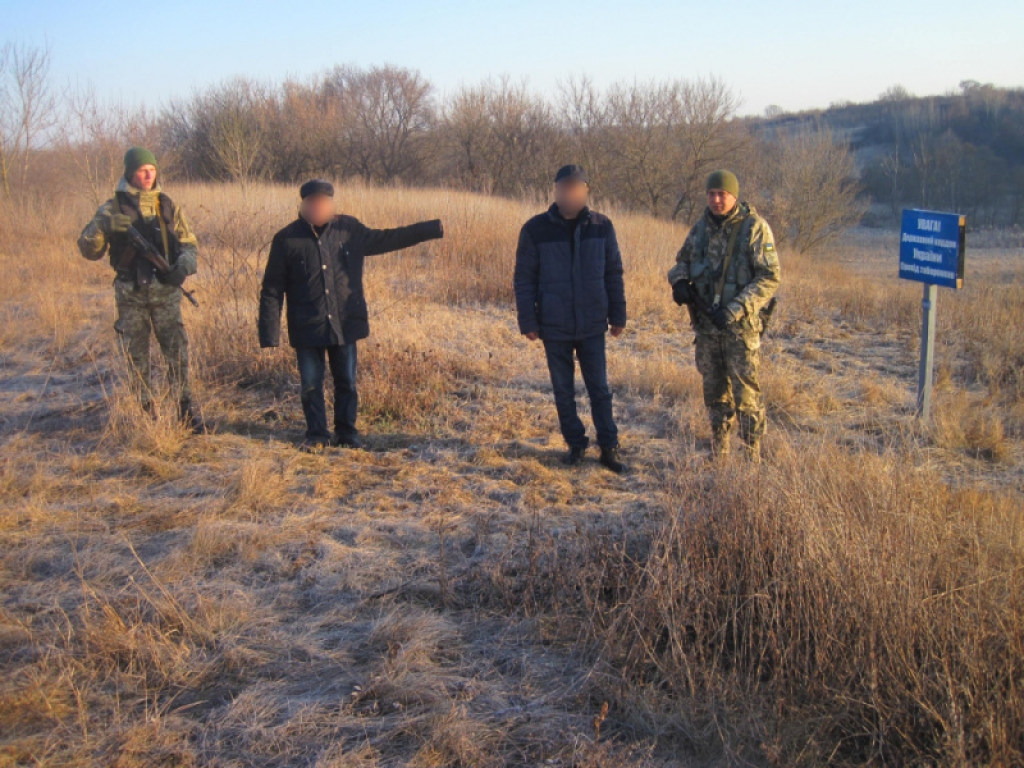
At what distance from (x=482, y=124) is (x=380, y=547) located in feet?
76.2

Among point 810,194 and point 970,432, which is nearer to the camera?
point 970,432

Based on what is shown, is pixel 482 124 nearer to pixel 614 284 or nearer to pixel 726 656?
pixel 614 284

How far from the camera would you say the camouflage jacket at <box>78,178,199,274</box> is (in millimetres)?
5113

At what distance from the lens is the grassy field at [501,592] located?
92.4 inches

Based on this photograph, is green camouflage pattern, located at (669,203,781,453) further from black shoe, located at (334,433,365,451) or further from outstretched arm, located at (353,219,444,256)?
black shoe, located at (334,433,365,451)

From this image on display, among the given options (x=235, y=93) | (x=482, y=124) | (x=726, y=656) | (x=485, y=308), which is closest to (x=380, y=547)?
(x=726, y=656)

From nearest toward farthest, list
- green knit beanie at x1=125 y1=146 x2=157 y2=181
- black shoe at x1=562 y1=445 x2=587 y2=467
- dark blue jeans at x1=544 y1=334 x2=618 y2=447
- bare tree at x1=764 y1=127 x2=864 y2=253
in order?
1. dark blue jeans at x1=544 y1=334 x2=618 y2=447
2. black shoe at x1=562 y1=445 x2=587 y2=467
3. green knit beanie at x1=125 y1=146 x2=157 y2=181
4. bare tree at x1=764 y1=127 x2=864 y2=253

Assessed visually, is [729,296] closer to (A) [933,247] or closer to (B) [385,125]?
(A) [933,247]

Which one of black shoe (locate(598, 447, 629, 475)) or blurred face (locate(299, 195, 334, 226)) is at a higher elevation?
blurred face (locate(299, 195, 334, 226))

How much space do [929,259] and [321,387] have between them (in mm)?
4464

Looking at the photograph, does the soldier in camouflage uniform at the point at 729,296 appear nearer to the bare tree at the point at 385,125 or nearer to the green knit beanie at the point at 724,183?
the green knit beanie at the point at 724,183

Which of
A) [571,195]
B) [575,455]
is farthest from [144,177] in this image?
[575,455]

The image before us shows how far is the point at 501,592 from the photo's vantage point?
321 cm

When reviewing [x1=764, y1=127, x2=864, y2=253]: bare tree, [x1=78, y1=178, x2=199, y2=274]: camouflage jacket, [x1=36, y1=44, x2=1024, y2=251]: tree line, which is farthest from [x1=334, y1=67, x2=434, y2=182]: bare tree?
[x1=78, y1=178, x2=199, y2=274]: camouflage jacket
